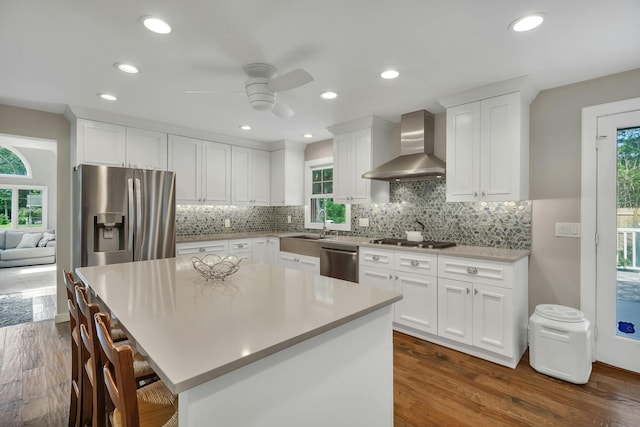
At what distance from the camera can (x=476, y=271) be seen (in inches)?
107

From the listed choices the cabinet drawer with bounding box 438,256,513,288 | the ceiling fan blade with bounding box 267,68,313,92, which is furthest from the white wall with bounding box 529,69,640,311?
the ceiling fan blade with bounding box 267,68,313,92

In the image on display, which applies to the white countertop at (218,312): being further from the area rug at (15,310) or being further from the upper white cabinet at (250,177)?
the upper white cabinet at (250,177)

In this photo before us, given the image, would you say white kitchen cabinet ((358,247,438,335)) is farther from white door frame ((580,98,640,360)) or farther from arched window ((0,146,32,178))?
arched window ((0,146,32,178))

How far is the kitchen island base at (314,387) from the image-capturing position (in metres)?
0.89

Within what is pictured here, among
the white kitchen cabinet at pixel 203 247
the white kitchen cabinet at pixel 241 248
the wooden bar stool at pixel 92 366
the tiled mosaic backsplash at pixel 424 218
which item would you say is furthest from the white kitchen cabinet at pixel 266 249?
the wooden bar stool at pixel 92 366

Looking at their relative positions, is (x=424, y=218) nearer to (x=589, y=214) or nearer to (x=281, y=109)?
(x=589, y=214)

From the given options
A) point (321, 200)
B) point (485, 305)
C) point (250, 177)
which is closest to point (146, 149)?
point (250, 177)

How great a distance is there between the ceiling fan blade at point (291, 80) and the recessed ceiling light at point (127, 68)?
43.9 inches

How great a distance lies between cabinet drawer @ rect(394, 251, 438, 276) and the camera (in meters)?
2.99

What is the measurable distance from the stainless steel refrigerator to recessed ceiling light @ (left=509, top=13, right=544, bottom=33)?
355cm

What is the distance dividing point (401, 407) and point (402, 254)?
145 centimetres

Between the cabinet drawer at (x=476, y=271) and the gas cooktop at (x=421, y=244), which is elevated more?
the gas cooktop at (x=421, y=244)

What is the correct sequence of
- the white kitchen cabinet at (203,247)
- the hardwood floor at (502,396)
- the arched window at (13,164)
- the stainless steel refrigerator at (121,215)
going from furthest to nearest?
the arched window at (13,164), the white kitchen cabinet at (203,247), the stainless steel refrigerator at (121,215), the hardwood floor at (502,396)

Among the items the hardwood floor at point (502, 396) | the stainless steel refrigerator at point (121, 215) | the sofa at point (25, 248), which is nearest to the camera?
the hardwood floor at point (502, 396)
